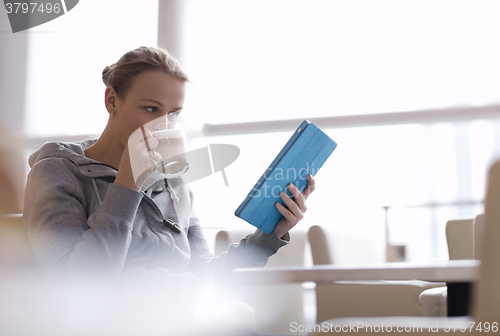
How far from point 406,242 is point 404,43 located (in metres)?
1.15

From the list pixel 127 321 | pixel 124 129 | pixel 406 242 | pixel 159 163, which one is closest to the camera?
pixel 127 321

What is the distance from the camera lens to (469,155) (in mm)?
2561

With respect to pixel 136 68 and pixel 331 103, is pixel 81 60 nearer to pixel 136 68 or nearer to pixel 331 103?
pixel 331 103

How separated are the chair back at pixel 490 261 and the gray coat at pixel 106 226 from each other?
0.58 meters

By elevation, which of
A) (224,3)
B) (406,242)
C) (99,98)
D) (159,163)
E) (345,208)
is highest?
(224,3)

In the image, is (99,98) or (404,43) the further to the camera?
(99,98)

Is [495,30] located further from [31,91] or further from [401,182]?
[31,91]

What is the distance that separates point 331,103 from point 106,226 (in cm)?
212

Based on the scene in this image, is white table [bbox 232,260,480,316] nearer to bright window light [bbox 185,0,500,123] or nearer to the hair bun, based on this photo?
the hair bun

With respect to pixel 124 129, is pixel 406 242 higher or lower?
lower

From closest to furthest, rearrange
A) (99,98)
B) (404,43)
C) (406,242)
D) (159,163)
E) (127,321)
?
(127,321)
(159,163)
(406,242)
(404,43)
(99,98)

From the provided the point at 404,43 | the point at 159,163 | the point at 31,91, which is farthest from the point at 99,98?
the point at 159,163

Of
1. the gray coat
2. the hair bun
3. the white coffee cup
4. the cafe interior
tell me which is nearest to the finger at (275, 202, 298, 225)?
the gray coat

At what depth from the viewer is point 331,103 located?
2.78m
